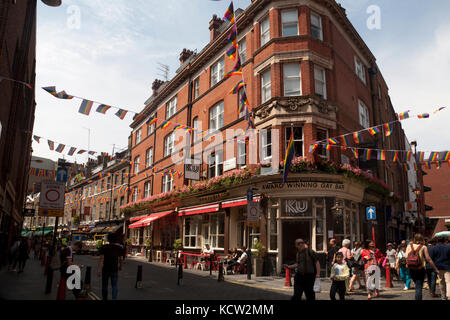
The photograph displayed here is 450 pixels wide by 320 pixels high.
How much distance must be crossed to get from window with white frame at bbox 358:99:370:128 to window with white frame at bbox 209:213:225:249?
11004 mm

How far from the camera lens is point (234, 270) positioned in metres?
16.8

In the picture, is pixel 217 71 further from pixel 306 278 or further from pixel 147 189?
pixel 306 278

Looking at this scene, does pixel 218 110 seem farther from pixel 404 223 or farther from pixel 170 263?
pixel 404 223

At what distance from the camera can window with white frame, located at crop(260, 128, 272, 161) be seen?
17.4 m

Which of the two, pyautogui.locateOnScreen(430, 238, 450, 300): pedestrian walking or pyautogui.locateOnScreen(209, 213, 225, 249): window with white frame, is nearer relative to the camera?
pyautogui.locateOnScreen(430, 238, 450, 300): pedestrian walking

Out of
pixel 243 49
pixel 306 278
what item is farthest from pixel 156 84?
→ pixel 306 278

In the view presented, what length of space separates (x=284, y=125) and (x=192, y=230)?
1070 cm

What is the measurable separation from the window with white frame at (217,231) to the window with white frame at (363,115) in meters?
11.0

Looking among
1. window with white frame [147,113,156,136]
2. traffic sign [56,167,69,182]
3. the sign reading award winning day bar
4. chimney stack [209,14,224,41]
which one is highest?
chimney stack [209,14,224,41]

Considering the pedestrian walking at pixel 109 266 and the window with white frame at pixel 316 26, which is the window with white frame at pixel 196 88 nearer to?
the window with white frame at pixel 316 26

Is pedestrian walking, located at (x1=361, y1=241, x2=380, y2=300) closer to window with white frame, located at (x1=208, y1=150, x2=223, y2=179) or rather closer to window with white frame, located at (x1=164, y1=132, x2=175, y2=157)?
window with white frame, located at (x1=208, y1=150, x2=223, y2=179)

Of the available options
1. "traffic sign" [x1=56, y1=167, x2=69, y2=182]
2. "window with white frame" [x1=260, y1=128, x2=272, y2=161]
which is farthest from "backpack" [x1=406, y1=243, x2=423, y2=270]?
"traffic sign" [x1=56, y1=167, x2=69, y2=182]
